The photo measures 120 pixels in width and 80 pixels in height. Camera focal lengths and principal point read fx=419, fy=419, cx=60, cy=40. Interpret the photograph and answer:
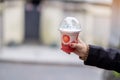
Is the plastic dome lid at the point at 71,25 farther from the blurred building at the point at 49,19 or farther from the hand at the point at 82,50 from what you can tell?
the blurred building at the point at 49,19

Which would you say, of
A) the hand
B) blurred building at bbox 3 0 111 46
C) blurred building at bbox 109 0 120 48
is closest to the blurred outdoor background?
blurred building at bbox 3 0 111 46

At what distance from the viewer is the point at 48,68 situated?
377 inches

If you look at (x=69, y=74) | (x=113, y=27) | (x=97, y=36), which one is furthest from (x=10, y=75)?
(x=97, y=36)

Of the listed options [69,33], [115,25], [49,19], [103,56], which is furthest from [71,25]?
[49,19]

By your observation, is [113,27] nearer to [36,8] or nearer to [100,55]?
[100,55]

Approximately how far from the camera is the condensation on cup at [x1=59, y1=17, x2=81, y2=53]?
82.5 inches

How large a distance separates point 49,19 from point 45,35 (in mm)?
519

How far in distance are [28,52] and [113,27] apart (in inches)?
194

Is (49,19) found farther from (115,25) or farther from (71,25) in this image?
(71,25)

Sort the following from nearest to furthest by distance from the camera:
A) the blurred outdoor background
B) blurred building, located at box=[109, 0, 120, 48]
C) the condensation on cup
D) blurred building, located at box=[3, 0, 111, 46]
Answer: the condensation on cup < blurred building, located at box=[109, 0, 120, 48] < the blurred outdoor background < blurred building, located at box=[3, 0, 111, 46]

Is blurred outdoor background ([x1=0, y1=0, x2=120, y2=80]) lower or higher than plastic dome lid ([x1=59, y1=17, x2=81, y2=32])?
lower

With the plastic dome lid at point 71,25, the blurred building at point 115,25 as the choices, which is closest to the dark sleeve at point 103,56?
the plastic dome lid at point 71,25

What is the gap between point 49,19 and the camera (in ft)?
42.5

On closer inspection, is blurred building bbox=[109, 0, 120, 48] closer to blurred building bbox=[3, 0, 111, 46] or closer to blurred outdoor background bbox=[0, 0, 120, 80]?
blurred outdoor background bbox=[0, 0, 120, 80]
